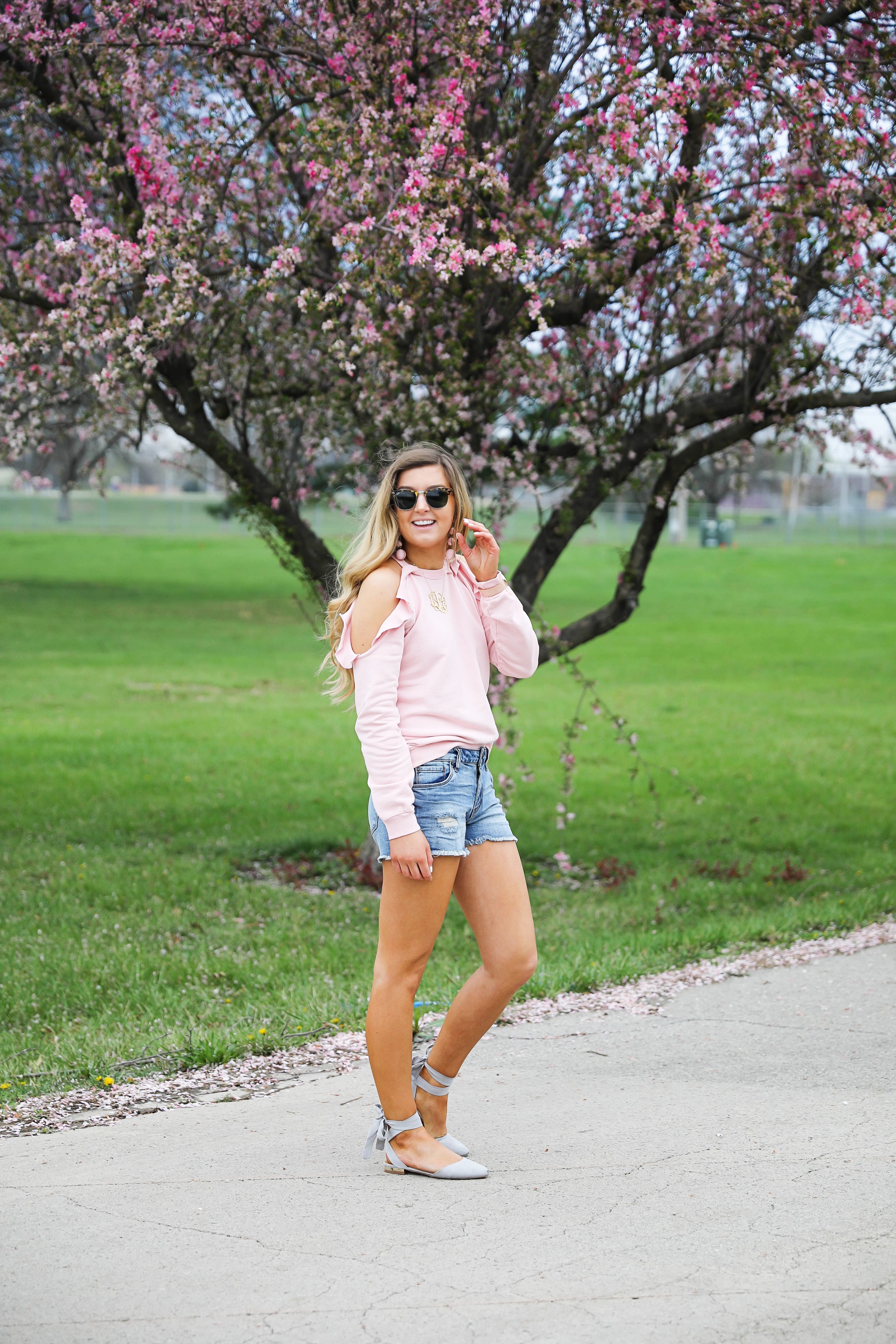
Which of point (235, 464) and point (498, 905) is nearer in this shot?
point (498, 905)

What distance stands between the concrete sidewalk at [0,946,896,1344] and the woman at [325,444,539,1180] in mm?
276

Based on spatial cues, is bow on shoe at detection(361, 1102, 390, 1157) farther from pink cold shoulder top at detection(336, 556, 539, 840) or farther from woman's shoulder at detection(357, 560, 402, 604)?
woman's shoulder at detection(357, 560, 402, 604)

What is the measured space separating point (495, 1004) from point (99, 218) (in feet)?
17.7

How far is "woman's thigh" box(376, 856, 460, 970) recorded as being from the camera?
3641 mm

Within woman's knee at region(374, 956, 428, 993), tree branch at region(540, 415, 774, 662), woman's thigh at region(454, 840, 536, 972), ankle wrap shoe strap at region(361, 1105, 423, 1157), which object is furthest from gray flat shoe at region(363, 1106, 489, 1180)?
tree branch at region(540, 415, 774, 662)

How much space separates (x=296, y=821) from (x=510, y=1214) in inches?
287

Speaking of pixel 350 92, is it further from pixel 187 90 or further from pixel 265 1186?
pixel 265 1186

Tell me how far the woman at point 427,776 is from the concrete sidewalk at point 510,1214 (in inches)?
10.9

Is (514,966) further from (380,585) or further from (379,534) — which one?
(379,534)

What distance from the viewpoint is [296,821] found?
10.6m

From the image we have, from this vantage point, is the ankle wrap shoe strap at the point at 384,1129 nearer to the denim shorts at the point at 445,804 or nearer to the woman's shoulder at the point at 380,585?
the denim shorts at the point at 445,804

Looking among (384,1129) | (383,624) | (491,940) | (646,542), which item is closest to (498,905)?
(491,940)

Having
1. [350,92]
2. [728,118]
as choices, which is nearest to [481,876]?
[350,92]

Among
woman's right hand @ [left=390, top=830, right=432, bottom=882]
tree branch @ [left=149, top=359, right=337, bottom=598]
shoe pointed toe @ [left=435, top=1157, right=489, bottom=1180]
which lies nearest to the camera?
woman's right hand @ [left=390, top=830, right=432, bottom=882]
